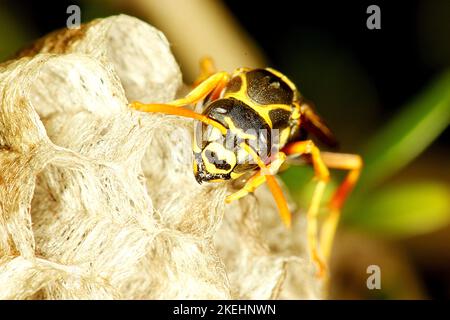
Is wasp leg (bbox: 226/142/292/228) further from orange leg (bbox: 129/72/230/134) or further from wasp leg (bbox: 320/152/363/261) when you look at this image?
→ wasp leg (bbox: 320/152/363/261)

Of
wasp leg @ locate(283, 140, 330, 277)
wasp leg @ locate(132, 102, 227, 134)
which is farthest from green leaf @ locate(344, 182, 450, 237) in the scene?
wasp leg @ locate(132, 102, 227, 134)

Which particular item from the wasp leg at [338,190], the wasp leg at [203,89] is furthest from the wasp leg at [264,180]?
the wasp leg at [338,190]

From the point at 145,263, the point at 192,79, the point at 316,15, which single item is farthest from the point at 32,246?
the point at 316,15

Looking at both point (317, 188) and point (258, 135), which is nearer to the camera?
point (258, 135)

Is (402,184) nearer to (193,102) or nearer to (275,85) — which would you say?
(275,85)

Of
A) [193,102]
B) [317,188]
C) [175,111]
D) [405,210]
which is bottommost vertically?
[405,210]

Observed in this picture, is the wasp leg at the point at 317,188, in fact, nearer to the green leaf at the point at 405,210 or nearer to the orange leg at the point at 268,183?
the orange leg at the point at 268,183

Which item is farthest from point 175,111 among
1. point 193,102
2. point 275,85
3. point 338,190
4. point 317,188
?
point 338,190
